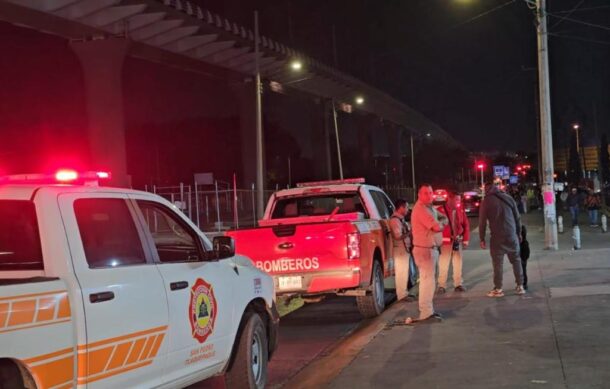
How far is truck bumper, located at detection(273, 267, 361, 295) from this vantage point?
29.1ft

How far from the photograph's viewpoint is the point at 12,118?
64.2 meters

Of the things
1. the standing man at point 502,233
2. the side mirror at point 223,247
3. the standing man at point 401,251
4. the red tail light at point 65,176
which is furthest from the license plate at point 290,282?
the red tail light at point 65,176

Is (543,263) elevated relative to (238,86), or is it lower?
lower

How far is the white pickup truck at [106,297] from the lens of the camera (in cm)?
331

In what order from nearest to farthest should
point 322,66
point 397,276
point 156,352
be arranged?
point 156,352 < point 397,276 < point 322,66

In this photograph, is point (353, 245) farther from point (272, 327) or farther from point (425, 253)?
point (272, 327)

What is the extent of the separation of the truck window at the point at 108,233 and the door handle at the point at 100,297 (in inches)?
7.9

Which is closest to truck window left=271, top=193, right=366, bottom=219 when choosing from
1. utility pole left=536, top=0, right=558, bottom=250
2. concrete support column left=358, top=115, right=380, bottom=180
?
utility pole left=536, top=0, right=558, bottom=250

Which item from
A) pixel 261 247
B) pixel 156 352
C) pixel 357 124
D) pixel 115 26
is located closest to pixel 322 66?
pixel 115 26

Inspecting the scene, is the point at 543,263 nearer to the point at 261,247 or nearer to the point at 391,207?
the point at 391,207

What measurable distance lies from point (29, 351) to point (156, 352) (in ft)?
3.70

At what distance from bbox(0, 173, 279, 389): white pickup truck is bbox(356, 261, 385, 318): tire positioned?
14.0ft

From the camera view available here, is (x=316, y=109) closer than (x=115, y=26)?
No

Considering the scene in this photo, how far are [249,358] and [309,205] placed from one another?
5.83 m
